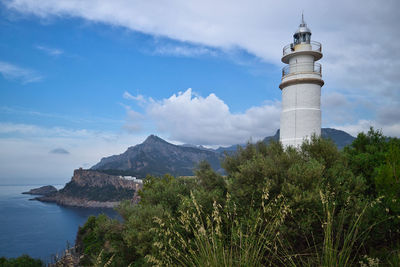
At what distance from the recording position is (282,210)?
427cm

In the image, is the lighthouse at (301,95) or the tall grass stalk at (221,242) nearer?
the tall grass stalk at (221,242)

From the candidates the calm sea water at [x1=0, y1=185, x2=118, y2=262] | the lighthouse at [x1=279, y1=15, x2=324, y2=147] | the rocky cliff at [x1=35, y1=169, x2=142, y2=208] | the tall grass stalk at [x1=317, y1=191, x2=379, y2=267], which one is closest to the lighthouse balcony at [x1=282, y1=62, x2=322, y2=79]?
the lighthouse at [x1=279, y1=15, x2=324, y2=147]

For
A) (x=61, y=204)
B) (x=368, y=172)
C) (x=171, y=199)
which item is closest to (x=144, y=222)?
(x=171, y=199)

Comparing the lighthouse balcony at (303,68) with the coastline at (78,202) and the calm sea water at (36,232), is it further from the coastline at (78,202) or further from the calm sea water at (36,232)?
the coastline at (78,202)

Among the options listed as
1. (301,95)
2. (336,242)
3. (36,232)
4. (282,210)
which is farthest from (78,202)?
(336,242)

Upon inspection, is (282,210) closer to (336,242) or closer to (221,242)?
(336,242)

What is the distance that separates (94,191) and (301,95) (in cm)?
12911

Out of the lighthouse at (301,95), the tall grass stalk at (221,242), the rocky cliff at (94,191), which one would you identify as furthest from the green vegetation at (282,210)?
the rocky cliff at (94,191)

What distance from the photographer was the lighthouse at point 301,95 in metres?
14.8

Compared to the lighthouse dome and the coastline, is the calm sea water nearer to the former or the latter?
the coastline

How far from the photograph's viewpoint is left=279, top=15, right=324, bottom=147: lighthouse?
48.6 feet

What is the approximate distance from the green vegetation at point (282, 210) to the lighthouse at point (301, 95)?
3513mm

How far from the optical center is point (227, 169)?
10.7m

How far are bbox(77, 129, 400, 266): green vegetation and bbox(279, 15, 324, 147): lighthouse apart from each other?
3513 millimetres
